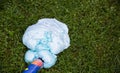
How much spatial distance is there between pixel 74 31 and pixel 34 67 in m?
0.94

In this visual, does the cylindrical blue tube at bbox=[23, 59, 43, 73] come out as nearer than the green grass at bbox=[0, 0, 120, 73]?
Yes

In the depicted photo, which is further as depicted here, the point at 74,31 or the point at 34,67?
the point at 74,31

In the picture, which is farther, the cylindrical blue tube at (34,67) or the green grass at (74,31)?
the green grass at (74,31)

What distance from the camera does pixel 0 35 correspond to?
384 cm

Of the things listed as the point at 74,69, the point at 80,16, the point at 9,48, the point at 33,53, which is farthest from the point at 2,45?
the point at 80,16

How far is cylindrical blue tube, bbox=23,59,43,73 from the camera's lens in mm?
3416

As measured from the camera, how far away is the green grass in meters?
3.75

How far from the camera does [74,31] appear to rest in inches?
161

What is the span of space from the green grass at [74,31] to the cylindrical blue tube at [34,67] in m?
0.18

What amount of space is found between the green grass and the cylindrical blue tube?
0.18 metres

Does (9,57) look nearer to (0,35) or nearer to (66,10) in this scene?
(0,35)

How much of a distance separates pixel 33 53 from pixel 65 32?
631 mm

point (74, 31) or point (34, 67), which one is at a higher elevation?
point (74, 31)

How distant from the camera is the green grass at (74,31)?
3754 mm
